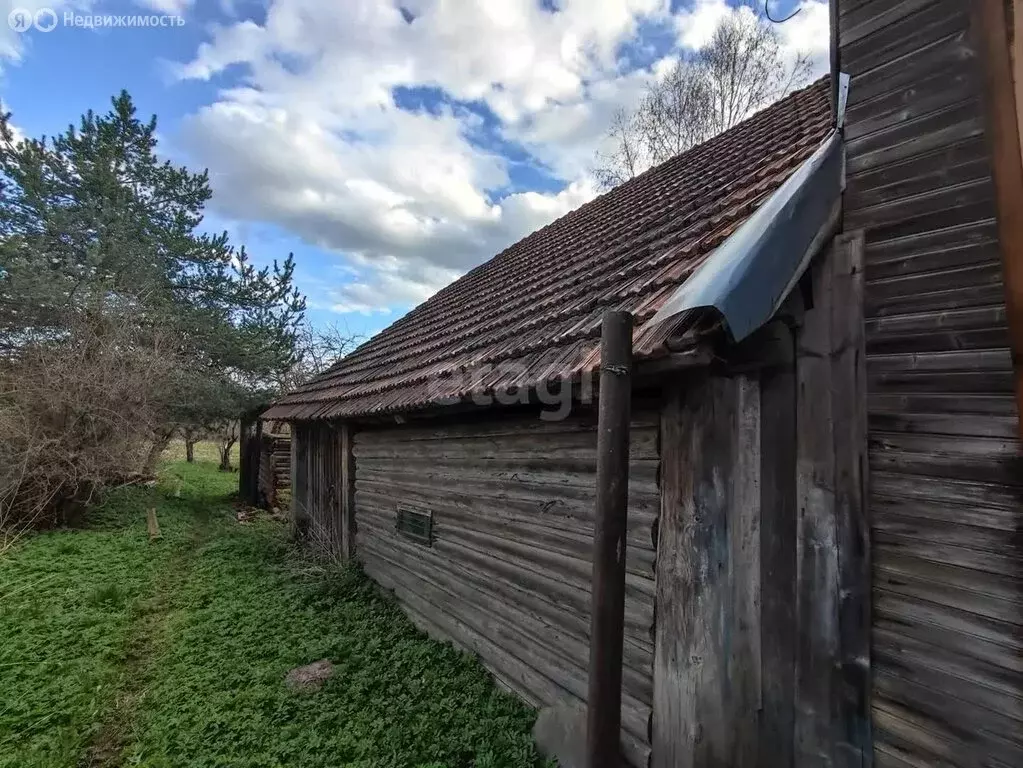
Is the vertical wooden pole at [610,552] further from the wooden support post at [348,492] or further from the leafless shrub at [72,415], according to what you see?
the leafless shrub at [72,415]

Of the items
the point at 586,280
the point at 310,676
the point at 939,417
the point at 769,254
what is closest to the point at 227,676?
the point at 310,676

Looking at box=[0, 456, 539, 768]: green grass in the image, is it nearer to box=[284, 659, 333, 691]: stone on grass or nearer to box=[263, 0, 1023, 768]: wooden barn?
box=[284, 659, 333, 691]: stone on grass

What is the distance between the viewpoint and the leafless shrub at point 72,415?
32.5 ft

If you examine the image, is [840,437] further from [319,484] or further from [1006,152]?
[319,484]

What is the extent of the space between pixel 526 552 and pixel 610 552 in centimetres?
188

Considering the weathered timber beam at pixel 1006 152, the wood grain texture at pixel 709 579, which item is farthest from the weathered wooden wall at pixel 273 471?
the weathered timber beam at pixel 1006 152

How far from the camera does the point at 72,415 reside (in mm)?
10602

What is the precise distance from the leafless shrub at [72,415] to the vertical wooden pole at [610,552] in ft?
40.1

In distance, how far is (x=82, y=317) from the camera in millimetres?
11883

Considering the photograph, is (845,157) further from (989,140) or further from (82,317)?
(82,317)

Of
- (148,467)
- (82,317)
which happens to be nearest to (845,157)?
(82,317)

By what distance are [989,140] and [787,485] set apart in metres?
1.40

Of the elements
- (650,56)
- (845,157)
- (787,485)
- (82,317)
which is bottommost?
(787,485)

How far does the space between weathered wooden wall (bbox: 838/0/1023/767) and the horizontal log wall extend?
1.10 meters
